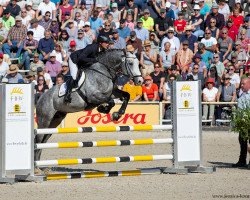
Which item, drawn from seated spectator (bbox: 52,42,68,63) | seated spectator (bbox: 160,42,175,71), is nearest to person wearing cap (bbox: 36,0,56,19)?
seated spectator (bbox: 52,42,68,63)

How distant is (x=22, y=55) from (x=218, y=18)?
21.2 feet

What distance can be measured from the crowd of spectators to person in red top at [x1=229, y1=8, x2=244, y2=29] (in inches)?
1.3

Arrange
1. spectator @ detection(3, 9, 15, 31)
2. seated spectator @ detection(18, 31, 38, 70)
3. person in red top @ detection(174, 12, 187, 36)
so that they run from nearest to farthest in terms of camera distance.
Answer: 1. seated spectator @ detection(18, 31, 38, 70)
2. spectator @ detection(3, 9, 15, 31)
3. person in red top @ detection(174, 12, 187, 36)

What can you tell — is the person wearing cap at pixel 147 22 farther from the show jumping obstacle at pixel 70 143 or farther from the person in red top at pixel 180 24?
the show jumping obstacle at pixel 70 143

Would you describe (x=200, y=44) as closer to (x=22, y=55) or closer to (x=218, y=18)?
(x=218, y=18)

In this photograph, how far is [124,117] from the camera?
25.4 metres

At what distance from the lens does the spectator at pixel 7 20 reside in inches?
1129

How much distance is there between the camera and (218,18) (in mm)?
29688

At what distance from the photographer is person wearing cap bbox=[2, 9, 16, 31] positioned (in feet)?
94.1

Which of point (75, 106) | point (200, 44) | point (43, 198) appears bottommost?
point (43, 198)

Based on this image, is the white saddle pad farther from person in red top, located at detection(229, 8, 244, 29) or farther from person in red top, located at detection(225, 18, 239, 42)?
person in red top, located at detection(229, 8, 244, 29)

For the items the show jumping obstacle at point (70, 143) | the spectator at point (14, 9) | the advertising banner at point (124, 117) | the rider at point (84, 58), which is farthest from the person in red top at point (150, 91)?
the show jumping obstacle at point (70, 143)

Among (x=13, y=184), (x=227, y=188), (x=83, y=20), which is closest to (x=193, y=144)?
(x=227, y=188)

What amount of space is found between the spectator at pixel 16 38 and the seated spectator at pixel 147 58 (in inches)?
144
